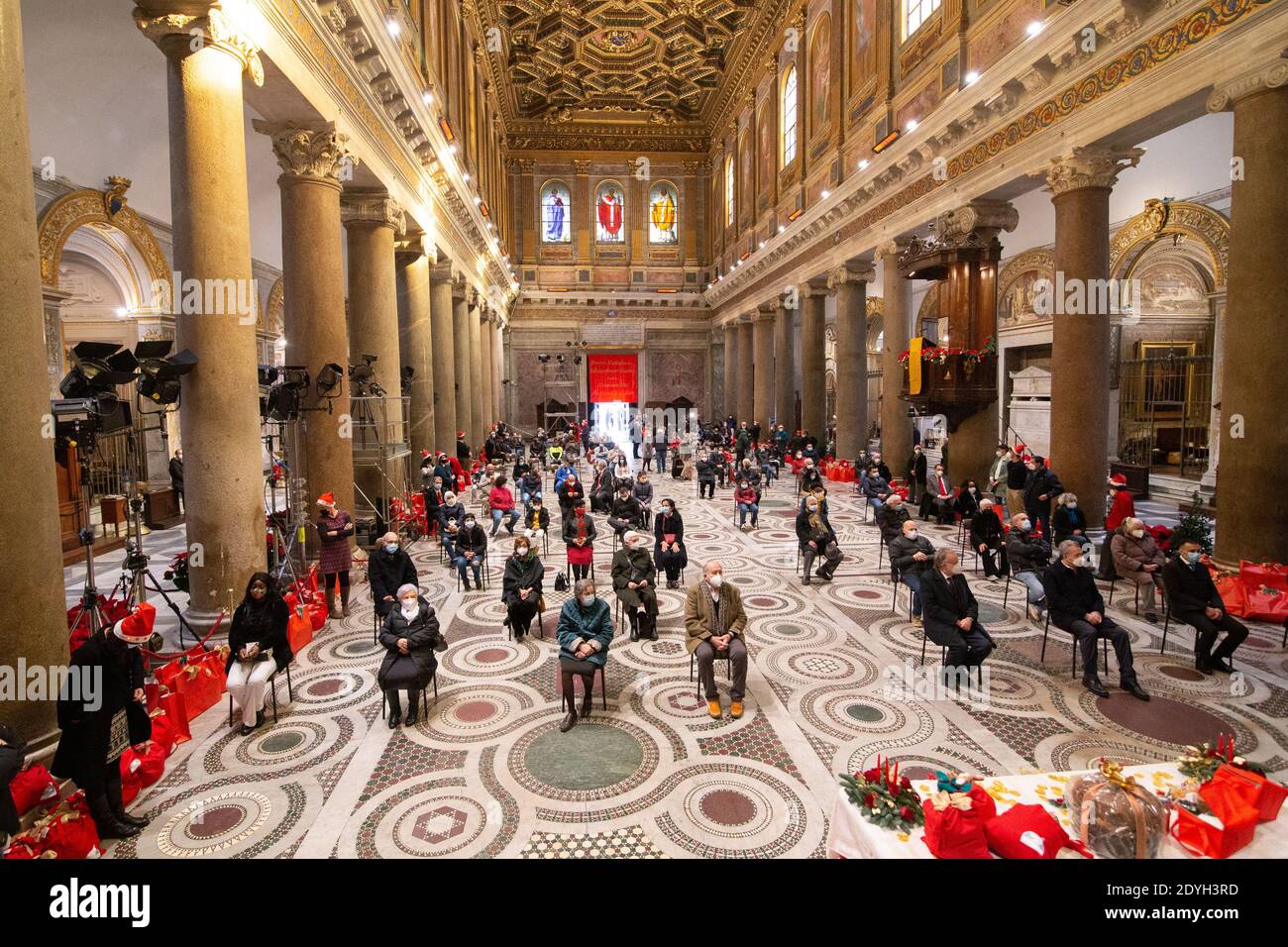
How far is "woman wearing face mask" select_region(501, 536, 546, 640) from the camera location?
6957 millimetres

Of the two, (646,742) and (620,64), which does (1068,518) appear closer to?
(646,742)

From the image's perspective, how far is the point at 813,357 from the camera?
20.8 metres

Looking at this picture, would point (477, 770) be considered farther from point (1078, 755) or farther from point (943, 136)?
point (943, 136)

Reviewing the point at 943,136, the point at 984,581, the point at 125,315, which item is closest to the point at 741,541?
the point at 984,581

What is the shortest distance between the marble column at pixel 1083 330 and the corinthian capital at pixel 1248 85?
2051 mm

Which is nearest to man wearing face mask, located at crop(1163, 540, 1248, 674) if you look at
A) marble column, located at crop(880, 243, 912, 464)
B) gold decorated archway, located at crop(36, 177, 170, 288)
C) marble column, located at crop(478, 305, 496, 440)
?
marble column, located at crop(880, 243, 912, 464)

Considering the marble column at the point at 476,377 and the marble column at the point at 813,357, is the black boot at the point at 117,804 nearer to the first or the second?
the marble column at the point at 476,377

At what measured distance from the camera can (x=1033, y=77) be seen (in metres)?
9.98

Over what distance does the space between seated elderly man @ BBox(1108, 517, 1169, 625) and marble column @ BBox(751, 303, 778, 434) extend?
60.3 ft

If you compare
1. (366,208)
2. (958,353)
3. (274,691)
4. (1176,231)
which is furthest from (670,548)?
(1176,231)

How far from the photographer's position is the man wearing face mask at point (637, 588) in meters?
7.10

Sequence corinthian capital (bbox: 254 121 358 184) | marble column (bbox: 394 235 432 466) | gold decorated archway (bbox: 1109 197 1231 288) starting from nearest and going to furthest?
corinthian capital (bbox: 254 121 358 184) < gold decorated archway (bbox: 1109 197 1231 288) < marble column (bbox: 394 235 432 466)

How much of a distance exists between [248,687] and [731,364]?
27.6 m

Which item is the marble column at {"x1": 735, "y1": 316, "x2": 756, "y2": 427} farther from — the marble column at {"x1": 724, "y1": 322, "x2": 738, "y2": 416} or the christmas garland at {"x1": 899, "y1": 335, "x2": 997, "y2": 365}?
the christmas garland at {"x1": 899, "y1": 335, "x2": 997, "y2": 365}
